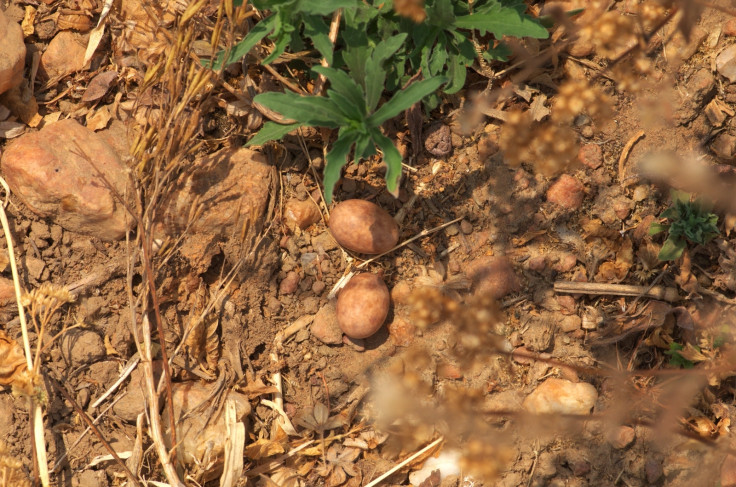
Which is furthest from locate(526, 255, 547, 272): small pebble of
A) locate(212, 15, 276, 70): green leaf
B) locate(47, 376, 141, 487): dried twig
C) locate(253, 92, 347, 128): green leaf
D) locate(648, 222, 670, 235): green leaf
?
locate(47, 376, 141, 487): dried twig

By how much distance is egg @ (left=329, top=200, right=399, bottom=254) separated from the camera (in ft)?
8.77

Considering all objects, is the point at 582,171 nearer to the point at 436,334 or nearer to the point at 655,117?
the point at 655,117

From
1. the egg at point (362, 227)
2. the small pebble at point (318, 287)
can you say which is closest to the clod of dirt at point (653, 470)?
the egg at point (362, 227)

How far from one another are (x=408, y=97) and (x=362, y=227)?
0.67m

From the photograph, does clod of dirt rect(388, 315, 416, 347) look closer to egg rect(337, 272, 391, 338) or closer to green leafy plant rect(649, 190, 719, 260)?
egg rect(337, 272, 391, 338)

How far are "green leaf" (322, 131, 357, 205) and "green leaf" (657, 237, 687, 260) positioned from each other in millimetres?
1538

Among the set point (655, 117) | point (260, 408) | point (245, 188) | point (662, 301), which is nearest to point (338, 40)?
point (245, 188)

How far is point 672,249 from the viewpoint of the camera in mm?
2658

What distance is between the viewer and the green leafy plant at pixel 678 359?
8.86 ft

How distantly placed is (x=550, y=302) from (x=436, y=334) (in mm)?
579

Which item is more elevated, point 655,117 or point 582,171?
point 655,117

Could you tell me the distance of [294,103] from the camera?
230 cm

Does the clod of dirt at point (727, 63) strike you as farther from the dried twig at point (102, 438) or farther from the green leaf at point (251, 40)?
the dried twig at point (102, 438)

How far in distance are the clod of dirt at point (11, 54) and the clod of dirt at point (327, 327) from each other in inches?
72.9
